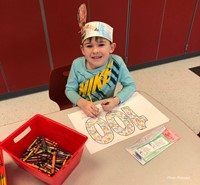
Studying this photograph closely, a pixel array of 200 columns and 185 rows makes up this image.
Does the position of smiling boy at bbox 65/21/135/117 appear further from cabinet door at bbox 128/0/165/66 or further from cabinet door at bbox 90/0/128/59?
cabinet door at bbox 128/0/165/66

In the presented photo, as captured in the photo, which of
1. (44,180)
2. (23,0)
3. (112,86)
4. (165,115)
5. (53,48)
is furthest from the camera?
(53,48)

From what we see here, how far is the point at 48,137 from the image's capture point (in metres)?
0.78

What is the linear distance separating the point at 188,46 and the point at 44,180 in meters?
2.70

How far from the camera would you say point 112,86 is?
45.4 inches

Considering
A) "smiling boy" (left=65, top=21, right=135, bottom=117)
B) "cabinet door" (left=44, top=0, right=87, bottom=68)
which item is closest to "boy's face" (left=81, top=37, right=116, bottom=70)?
"smiling boy" (left=65, top=21, right=135, bottom=117)

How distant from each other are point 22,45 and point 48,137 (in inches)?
57.3

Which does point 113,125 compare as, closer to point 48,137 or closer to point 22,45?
point 48,137

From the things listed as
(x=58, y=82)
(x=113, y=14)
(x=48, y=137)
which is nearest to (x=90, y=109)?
(x=48, y=137)

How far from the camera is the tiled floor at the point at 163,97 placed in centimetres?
198

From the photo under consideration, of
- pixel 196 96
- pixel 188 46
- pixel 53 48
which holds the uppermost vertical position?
pixel 53 48

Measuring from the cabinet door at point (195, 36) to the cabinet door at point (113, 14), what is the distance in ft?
3.25

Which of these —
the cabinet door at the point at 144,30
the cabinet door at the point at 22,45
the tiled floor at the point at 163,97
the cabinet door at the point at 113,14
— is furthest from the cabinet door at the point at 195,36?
the cabinet door at the point at 22,45

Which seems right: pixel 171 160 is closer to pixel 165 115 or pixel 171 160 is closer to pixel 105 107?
pixel 165 115

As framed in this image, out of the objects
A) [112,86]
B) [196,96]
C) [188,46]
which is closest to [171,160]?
[112,86]
